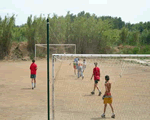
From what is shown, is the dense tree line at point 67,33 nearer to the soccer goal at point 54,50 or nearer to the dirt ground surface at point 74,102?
the soccer goal at point 54,50

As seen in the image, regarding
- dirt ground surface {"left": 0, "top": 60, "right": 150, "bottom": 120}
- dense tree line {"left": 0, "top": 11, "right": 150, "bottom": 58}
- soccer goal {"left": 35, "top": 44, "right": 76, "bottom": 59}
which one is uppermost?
dense tree line {"left": 0, "top": 11, "right": 150, "bottom": 58}

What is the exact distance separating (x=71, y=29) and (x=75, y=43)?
10.0 feet

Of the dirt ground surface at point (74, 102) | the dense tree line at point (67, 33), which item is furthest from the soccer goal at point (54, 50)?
the dirt ground surface at point (74, 102)

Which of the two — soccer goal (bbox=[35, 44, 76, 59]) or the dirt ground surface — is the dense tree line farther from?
the dirt ground surface

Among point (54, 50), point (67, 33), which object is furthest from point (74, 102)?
point (67, 33)

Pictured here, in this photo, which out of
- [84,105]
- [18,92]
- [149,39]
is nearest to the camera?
[84,105]

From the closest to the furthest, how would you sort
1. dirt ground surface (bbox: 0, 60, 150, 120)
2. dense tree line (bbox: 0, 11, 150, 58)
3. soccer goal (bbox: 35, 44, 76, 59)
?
dirt ground surface (bbox: 0, 60, 150, 120), soccer goal (bbox: 35, 44, 76, 59), dense tree line (bbox: 0, 11, 150, 58)

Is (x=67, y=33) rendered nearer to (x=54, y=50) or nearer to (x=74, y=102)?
(x=54, y=50)

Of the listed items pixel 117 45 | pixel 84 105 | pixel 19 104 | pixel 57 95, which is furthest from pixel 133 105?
pixel 117 45

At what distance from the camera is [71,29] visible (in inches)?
1788

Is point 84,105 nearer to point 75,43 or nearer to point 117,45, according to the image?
point 75,43

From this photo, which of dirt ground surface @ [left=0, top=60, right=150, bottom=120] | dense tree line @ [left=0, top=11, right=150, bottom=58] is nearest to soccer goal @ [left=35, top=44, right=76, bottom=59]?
dense tree line @ [left=0, top=11, right=150, bottom=58]

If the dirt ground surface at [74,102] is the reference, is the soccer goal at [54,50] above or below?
above

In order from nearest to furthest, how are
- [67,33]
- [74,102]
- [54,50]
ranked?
[74,102]
[54,50]
[67,33]
